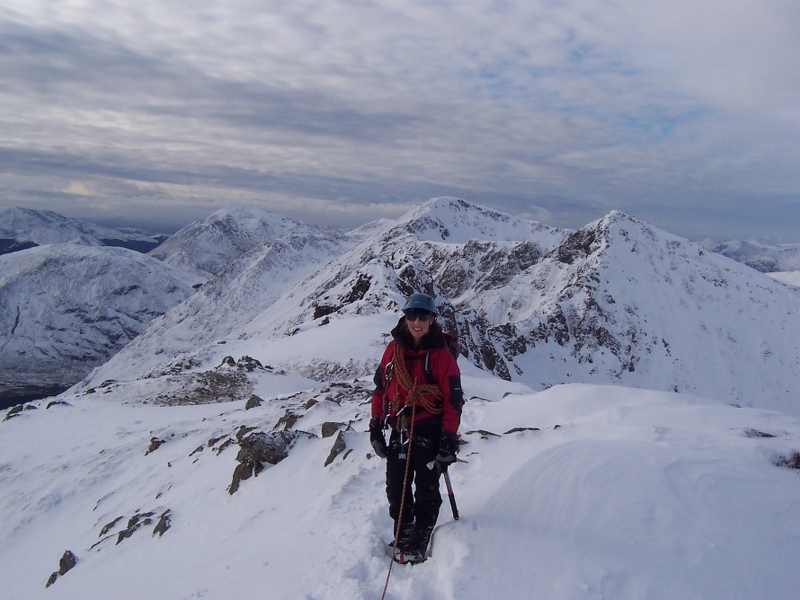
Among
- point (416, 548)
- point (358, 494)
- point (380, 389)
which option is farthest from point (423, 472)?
point (358, 494)

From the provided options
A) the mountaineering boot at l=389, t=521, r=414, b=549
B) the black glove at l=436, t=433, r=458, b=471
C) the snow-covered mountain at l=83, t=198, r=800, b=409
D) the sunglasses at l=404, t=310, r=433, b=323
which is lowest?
the snow-covered mountain at l=83, t=198, r=800, b=409

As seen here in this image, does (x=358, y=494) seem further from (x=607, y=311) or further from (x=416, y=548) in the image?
(x=607, y=311)

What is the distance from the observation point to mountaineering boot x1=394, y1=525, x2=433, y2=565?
5.60 metres

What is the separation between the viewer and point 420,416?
19.3 feet

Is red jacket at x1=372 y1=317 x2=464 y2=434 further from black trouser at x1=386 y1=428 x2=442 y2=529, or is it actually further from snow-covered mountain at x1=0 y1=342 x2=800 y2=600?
snow-covered mountain at x1=0 y1=342 x2=800 y2=600

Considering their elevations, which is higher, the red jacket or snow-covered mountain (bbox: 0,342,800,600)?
the red jacket

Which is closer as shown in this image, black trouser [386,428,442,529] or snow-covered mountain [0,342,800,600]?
snow-covered mountain [0,342,800,600]

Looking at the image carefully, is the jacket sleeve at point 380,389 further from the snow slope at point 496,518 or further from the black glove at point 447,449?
the snow slope at point 496,518

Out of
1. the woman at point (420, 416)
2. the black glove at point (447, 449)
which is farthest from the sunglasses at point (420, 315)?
the black glove at point (447, 449)

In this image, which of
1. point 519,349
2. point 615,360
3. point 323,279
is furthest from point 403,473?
point 323,279

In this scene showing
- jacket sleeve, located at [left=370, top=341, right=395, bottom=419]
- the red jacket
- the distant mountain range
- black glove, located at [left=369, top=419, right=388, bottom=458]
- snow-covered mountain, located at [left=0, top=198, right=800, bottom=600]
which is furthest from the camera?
the distant mountain range

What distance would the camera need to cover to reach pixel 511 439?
9031mm

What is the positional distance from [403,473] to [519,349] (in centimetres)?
6625

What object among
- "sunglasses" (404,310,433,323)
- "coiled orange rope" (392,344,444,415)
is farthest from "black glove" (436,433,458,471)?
"sunglasses" (404,310,433,323)
